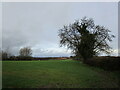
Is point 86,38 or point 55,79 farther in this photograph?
point 86,38

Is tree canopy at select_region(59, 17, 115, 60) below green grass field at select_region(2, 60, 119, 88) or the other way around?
the other way around

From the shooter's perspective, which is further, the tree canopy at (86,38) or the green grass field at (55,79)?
the tree canopy at (86,38)

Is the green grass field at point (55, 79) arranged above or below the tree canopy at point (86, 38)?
below

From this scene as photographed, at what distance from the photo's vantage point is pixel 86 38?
17.9 meters

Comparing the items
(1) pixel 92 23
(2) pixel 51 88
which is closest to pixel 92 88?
(2) pixel 51 88

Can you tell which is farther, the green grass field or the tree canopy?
the tree canopy

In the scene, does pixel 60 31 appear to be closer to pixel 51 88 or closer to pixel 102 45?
pixel 102 45

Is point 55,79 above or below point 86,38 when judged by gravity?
below

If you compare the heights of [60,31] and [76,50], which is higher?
[60,31]

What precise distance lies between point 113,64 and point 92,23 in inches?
388

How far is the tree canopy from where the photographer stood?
18484 millimetres

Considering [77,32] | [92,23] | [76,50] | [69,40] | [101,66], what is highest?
[92,23]

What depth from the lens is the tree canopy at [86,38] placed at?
60.6ft

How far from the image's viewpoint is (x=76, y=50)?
63.9 ft
